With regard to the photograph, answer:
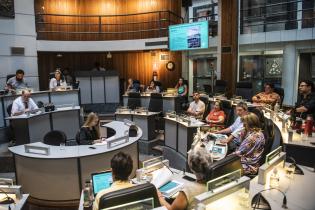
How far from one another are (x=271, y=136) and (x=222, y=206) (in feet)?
6.57

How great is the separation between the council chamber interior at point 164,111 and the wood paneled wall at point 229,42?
0.03 m

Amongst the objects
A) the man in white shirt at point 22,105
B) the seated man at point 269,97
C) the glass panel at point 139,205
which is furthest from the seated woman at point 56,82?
the glass panel at point 139,205

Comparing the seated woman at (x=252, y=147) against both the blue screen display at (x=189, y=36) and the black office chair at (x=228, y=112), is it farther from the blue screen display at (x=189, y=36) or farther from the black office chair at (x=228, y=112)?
the blue screen display at (x=189, y=36)

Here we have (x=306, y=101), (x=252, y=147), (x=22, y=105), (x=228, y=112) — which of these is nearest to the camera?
(x=252, y=147)

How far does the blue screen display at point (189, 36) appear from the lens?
31.5ft

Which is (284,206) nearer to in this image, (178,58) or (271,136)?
(271,136)

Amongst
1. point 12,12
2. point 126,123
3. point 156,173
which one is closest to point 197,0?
point 12,12

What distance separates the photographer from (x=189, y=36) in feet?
33.0

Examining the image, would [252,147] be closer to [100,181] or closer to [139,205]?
[100,181]

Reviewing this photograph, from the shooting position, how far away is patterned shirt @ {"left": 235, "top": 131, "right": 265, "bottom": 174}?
11.7 feet

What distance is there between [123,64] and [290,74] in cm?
768

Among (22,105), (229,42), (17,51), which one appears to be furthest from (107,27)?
(22,105)

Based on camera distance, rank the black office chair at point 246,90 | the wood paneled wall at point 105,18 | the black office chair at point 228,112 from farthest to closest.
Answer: the wood paneled wall at point 105,18 < the black office chair at point 246,90 < the black office chair at point 228,112

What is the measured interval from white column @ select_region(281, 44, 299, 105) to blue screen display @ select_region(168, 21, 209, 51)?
2.51 meters
